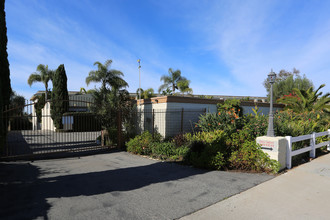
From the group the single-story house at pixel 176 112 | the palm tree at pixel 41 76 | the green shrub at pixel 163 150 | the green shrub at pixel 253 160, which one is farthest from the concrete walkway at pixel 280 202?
the palm tree at pixel 41 76

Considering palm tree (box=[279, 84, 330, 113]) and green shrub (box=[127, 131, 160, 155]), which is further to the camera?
palm tree (box=[279, 84, 330, 113])

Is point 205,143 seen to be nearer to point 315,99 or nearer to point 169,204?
point 169,204

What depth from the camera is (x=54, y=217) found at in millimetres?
3250

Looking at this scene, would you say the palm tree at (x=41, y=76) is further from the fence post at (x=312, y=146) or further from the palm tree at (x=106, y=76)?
the fence post at (x=312, y=146)

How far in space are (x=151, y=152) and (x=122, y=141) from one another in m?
2.40

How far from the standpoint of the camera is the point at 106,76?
72.1ft

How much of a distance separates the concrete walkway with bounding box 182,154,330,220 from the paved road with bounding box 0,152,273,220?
247 mm

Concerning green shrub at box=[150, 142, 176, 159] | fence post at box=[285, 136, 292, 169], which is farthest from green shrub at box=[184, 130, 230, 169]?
fence post at box=[285, 136, 292, 169]

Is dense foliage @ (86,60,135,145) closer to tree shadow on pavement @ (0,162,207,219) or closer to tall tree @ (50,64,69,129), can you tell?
tree shadow on pavement @ (0,162,207,219)

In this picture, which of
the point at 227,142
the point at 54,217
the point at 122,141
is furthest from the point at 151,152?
the point at 54,217

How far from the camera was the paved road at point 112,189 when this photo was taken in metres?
3.45

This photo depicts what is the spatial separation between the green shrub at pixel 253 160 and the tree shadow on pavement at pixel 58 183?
1.19m

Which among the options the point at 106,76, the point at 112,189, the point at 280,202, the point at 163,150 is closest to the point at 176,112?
the point at 163,150

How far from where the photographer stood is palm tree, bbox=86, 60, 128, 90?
21641mm
